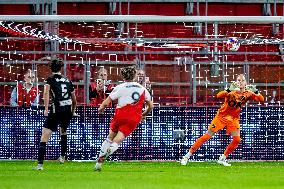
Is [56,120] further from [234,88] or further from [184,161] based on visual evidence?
[234,88]

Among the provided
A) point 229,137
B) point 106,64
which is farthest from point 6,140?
point 229,137

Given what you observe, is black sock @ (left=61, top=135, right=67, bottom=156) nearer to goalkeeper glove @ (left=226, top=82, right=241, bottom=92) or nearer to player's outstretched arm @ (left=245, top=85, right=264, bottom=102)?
goalkeeper glove @ (left=226, top=82, right=241, bottom=92)

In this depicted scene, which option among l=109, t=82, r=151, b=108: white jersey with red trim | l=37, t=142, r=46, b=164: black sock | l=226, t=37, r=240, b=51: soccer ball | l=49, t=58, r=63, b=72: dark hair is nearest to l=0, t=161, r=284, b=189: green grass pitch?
l=37, t=142, r=46, b=164: black sock

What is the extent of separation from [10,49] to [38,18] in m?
4.38

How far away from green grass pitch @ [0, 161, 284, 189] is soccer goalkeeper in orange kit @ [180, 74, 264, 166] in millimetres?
358

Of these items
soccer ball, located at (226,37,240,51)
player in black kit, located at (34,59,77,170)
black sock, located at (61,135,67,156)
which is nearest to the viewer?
player in black kit, located at (34,59,77,170)

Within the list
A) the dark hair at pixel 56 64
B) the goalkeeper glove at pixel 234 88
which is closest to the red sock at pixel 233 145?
the goalkeeper glove at pixel 234 88

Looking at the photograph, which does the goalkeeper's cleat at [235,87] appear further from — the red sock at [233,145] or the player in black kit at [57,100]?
the player in black kit at [57,100]

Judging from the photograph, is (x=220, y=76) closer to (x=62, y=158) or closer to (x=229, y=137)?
(x=229, y=137)

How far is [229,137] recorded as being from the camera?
801 inches

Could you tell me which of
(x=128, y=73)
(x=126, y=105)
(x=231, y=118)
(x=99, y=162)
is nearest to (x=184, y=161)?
(x=231, y=118)

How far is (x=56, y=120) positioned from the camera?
17625 millimetres

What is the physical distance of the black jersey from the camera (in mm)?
17672

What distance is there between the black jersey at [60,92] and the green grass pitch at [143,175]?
1134mm
